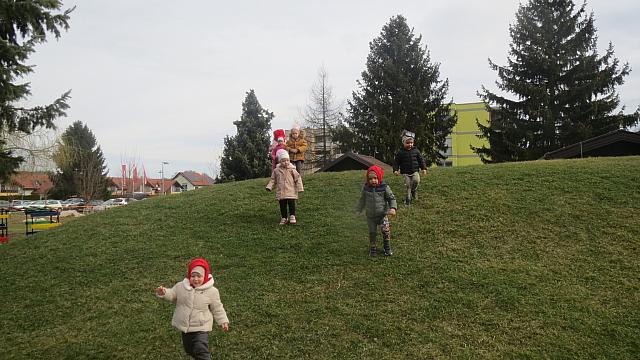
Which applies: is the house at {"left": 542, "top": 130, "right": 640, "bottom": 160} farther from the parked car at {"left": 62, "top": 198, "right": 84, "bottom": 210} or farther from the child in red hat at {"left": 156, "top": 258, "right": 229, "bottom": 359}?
the parked car at {"left": 62, "top": 198, "right": 84, "bottom": 210}

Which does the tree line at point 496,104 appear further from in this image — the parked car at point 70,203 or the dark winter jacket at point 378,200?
the dark winter jacket at point 378,200

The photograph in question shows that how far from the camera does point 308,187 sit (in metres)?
14.1

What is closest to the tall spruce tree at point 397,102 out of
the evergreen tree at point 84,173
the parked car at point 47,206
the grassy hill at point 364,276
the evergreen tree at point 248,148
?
the evergreen tree at point 248,148

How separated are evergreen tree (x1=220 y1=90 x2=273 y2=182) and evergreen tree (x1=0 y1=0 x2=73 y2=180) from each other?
2172 centimetres

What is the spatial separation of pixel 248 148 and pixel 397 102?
42.9 ft

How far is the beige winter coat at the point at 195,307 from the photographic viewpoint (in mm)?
4566

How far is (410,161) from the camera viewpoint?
1065 centimetres

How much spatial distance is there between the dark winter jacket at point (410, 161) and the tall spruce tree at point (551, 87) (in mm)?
21077

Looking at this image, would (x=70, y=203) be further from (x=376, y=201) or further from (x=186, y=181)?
(x=376, y=201)

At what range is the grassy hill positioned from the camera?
5.70m

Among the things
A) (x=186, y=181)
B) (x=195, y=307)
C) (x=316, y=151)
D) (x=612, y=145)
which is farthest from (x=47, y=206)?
(x=186, y=181)

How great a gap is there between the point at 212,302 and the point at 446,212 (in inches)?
291

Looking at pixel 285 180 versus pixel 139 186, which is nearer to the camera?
pixel 285 180

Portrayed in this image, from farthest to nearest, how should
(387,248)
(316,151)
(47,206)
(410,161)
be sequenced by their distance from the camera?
(47,206)
(316,151)
(410,161)
(387,248)
